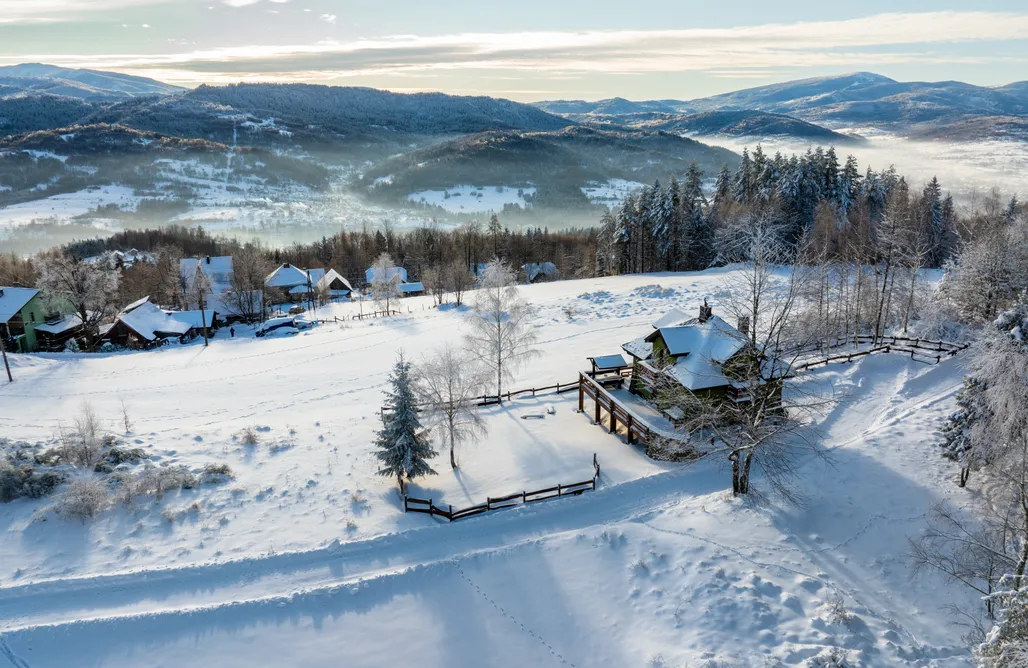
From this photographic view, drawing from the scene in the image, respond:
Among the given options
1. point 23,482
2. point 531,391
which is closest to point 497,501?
point 531,391

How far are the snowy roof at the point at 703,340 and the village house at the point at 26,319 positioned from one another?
193ft

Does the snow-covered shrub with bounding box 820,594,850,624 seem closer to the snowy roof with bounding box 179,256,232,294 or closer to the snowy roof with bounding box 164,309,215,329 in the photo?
the snowy roof with bounding box 164,309,215,329

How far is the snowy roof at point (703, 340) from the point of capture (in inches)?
910

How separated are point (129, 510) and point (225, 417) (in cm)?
1147

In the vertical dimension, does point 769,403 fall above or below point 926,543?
above

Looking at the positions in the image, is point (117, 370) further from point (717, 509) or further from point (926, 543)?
point (926, 543)

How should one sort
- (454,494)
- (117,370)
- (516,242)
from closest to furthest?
1. (454,494)
2. (117,370)
3. (516,242)

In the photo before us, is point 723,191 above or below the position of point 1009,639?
above

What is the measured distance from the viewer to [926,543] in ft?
54.9

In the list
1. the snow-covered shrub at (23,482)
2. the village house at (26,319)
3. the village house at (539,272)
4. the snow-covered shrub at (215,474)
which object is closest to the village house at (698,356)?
Result: the snow-covered shrub at (215,474)

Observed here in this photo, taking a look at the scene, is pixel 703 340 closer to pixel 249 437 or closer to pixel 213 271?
pixel 249 437

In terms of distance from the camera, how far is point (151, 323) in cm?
5706

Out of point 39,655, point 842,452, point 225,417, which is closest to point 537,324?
point 225,417

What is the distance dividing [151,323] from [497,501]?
52.5 m
